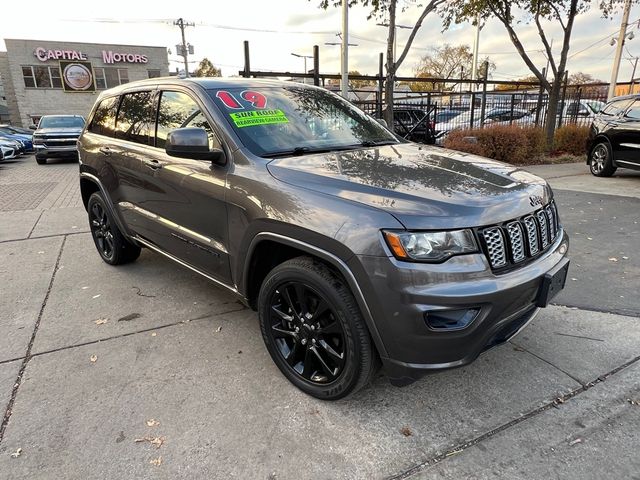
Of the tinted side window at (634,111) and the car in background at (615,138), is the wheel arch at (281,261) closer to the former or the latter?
the car in background at (615,138)

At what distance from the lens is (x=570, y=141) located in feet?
45.2

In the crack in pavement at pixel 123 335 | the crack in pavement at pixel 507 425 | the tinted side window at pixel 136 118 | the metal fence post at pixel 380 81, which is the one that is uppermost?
the metal fence post at pixel 380 81

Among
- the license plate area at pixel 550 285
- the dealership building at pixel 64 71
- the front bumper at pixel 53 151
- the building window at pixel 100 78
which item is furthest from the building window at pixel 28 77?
the license plate area at pixel 550 285

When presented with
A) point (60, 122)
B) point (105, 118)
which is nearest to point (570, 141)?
point (105, 118)

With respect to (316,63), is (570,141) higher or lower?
lower

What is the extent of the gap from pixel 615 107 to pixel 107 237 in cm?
993

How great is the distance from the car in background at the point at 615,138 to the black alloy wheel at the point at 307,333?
28.5ft

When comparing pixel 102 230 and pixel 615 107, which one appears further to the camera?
pixel 615 107

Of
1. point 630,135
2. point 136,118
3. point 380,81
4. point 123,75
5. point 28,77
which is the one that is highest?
point 123,75

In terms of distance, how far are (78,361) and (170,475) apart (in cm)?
136

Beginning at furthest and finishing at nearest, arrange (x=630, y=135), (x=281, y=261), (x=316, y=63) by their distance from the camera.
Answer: (x=316, y=63) → (x=630, y=135) → (x=281, y=261)

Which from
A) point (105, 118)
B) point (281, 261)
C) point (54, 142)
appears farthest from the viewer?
point (54, 142)

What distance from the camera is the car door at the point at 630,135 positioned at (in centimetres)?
849

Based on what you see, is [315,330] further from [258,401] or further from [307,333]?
[258,401]
